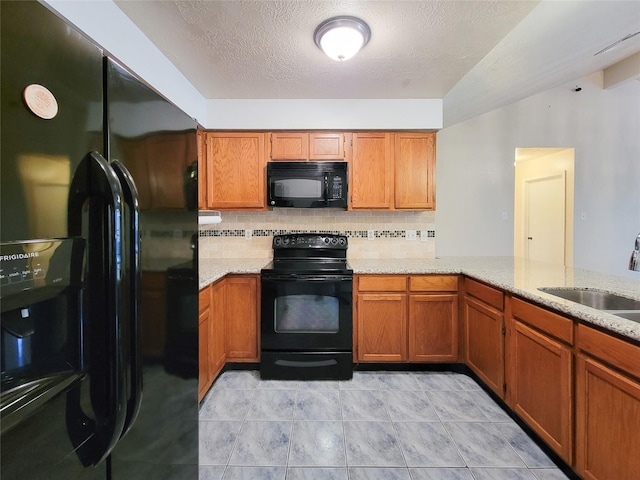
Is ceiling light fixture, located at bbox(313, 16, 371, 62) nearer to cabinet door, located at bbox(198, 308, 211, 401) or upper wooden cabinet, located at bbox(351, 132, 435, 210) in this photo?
upper wooden cabinet, located at bbox(351, 132, 435, 210)

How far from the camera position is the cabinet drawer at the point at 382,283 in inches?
97.4

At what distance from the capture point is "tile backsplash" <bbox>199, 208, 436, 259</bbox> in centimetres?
304

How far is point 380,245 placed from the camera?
3072 millimetres

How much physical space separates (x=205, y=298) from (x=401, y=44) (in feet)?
6.96

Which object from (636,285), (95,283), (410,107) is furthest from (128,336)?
(410,107)

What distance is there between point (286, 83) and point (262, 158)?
0.69 meters

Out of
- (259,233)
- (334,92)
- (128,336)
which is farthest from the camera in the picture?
(259,233)

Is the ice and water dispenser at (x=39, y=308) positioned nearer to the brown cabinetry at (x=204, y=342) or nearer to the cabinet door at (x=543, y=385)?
the brown cabinetry at (x=204, y=342)

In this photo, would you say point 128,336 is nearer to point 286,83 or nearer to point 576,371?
point 576,371

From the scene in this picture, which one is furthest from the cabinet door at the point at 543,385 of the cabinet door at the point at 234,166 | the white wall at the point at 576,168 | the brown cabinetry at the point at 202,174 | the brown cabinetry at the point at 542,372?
the brown cabinetry at the point at 202,174

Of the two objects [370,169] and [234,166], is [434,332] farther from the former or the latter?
[234,166]

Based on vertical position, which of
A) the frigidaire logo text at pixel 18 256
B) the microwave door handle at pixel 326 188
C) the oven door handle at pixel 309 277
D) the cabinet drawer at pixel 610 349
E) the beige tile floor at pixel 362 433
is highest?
the microwave door handle at pixel 326 188

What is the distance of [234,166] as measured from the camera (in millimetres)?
2787

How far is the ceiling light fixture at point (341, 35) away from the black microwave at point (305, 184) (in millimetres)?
1009
